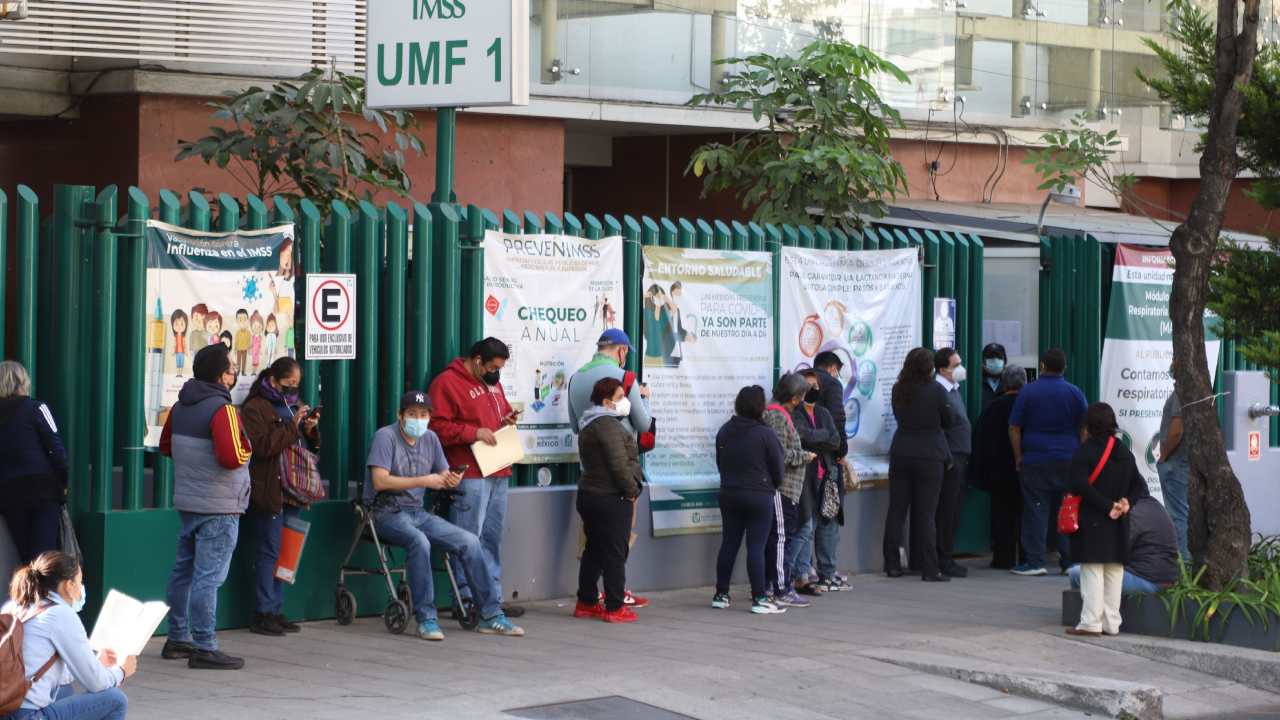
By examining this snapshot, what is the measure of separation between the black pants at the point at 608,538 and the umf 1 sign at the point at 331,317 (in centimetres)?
188

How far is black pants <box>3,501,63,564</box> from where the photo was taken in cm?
978

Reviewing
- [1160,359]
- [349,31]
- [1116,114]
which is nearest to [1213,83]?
[1160,359]

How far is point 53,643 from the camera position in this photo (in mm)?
6582

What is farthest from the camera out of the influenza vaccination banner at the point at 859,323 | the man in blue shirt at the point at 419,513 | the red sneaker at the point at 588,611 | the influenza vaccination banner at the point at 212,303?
the influenza vaccination banner at the point at 859,323

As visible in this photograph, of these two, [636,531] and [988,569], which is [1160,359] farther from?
[636,531]

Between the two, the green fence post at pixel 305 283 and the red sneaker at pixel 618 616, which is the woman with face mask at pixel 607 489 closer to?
the red sneaker at pixel 618 616

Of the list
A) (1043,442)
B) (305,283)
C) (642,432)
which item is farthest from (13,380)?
(1043,442)

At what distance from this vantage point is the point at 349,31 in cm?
1573

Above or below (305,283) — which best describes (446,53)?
above

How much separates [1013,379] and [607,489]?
5.07 m

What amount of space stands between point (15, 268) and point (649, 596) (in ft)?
17.2

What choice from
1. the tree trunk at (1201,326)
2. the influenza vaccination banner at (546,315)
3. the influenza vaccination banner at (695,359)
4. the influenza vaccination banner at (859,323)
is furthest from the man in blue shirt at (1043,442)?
the influenza vaccination banner at (546,315)

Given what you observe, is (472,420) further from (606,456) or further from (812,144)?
(812,144)

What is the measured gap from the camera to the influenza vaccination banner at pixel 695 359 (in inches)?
527
